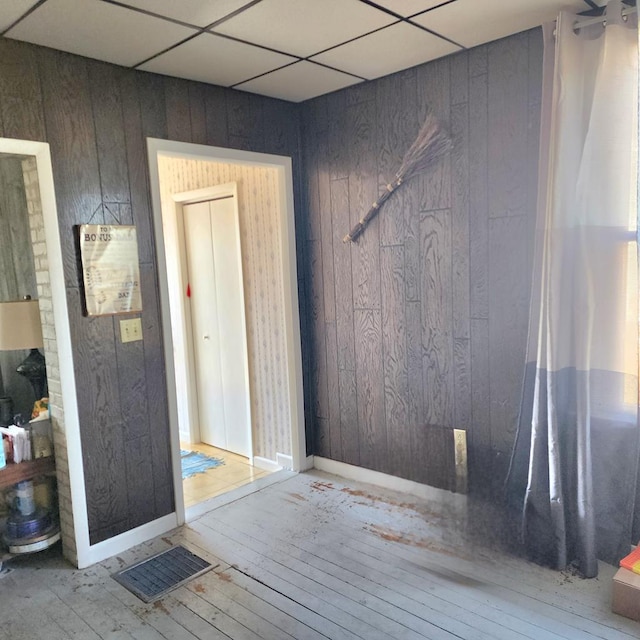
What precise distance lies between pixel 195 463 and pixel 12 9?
3034 mm

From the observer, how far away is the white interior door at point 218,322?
403cm

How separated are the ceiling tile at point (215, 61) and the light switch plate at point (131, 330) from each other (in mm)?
1279

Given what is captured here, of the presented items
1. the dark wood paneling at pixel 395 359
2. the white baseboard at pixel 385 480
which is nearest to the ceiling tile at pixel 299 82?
the dark wood paneling at pixel 395 359

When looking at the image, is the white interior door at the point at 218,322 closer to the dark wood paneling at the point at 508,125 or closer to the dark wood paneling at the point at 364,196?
the dark wood paneling at the point at 364,196

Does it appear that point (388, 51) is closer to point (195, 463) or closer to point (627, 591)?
point (627, 591)

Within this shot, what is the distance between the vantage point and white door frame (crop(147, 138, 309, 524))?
9.55 feet

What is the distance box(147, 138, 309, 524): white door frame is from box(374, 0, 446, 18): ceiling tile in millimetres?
1307

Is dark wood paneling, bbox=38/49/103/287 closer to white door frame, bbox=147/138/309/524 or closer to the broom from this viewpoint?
white door frame, bbox=147/138/309/524

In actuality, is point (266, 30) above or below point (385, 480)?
above

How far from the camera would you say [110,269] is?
2.71 meters

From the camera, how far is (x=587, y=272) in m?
2.35

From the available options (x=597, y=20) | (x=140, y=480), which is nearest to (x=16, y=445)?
(x=140, y=480)

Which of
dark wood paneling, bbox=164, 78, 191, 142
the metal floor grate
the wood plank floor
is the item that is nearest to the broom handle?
dark wood paneling, bbox=164, 78, 191, 142

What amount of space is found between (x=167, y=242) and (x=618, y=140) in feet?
10.8
